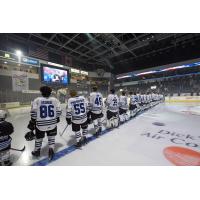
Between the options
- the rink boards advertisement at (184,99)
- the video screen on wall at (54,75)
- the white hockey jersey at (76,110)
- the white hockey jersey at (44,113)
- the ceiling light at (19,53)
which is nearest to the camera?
the white hockey jersey at (44,113)

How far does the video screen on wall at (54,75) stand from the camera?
973 centimetres

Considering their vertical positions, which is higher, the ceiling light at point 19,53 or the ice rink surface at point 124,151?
the ceiling light at point 19,53

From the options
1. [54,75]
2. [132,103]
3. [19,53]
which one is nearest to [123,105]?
[132,103]

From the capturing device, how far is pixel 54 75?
10.5 m

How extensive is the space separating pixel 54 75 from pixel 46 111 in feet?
31.9

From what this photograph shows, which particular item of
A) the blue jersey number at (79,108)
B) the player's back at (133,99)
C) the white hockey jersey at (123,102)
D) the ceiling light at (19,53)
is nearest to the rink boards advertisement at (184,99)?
the player's back at (133,99)

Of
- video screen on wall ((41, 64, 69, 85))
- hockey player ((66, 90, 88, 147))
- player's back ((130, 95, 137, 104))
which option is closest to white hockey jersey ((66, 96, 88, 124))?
hockey player ((66, 90, 88, 147))

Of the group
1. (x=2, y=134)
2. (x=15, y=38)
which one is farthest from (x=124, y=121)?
(x=15, y=38)

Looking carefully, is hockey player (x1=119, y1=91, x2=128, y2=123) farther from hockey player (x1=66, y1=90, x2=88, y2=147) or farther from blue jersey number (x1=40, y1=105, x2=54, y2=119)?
blue jersey number (x1=40, y1=105, x2=54, y2=119)

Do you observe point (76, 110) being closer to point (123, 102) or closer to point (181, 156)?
point (181, 156)

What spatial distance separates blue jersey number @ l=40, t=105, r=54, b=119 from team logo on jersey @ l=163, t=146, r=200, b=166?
206 centimetres

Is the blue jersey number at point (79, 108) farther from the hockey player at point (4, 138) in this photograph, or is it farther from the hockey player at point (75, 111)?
the hockey player at point (4, 138)

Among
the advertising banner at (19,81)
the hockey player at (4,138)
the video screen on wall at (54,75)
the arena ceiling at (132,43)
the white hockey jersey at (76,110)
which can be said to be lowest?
the hockey player at (4,138)
